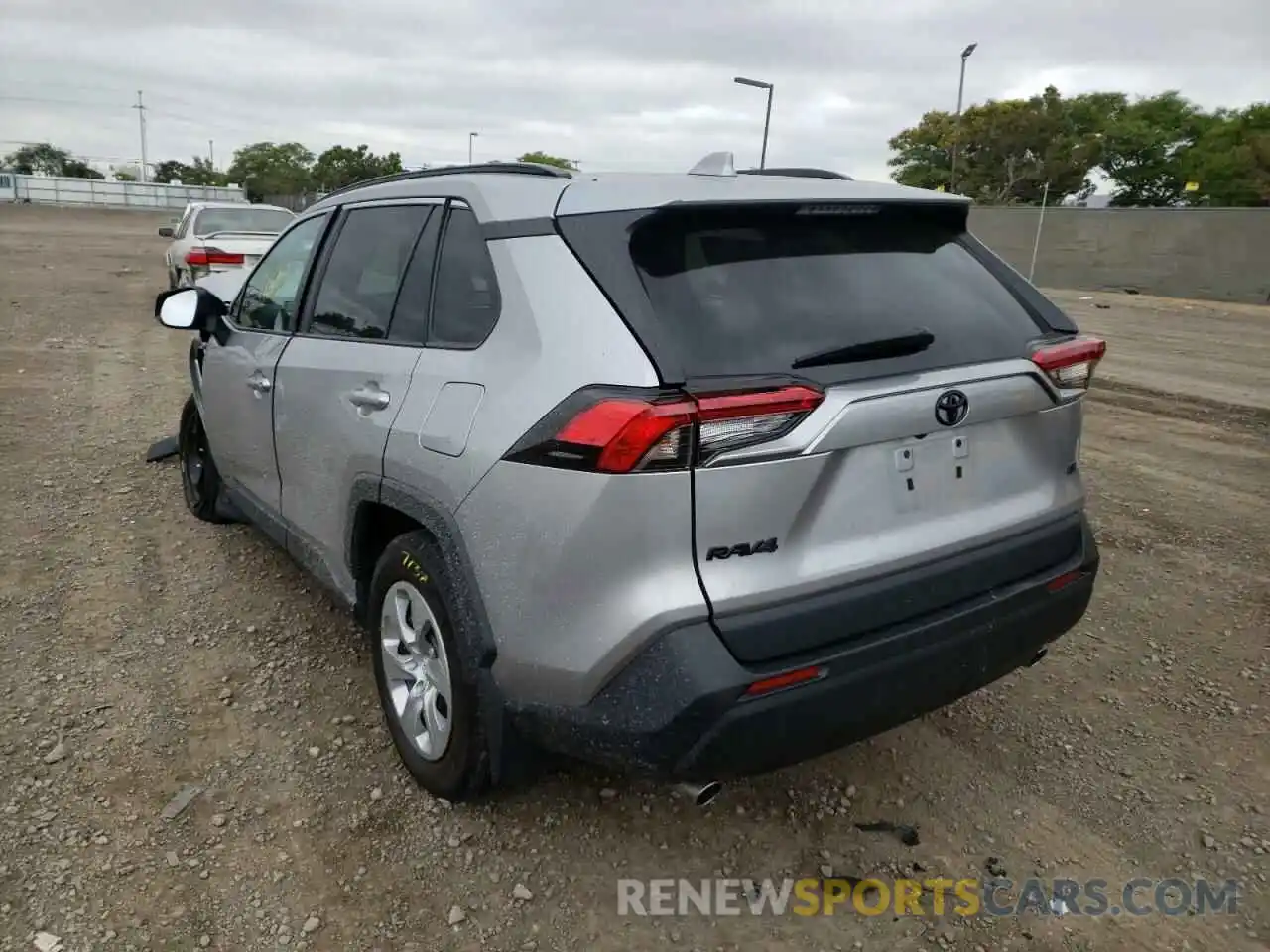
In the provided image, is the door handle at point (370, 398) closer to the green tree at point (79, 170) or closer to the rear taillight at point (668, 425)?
the rear taillight at point (668, 425)

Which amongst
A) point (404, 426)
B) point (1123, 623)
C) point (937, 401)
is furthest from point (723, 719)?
point (1123, 623)

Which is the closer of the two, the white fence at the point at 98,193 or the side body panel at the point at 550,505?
the side body panel at the point at 550,505

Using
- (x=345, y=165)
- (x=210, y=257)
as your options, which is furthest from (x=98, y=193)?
(x=210, y=257)

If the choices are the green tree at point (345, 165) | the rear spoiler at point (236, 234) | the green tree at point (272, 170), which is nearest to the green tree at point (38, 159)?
the green tree at point (272, 170)

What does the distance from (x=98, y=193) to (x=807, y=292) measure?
78.7m

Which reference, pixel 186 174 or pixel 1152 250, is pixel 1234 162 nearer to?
pixel 1152 250

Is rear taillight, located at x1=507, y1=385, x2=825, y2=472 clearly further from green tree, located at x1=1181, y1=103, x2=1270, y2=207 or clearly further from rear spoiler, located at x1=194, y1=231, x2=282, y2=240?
green tree, located at x1=1181, y1=103, x2=1270, y2=207

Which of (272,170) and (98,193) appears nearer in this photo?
(98,193)

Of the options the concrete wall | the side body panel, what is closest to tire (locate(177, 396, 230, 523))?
the side body panel

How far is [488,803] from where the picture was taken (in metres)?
2.78

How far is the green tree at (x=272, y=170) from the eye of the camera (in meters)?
84.2

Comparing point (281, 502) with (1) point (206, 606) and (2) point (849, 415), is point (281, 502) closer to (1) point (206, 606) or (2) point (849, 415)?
(1) point (206, 606)

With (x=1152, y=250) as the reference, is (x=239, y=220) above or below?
below

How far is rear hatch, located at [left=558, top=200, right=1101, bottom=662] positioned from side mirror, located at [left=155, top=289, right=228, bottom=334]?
8.34 feet
